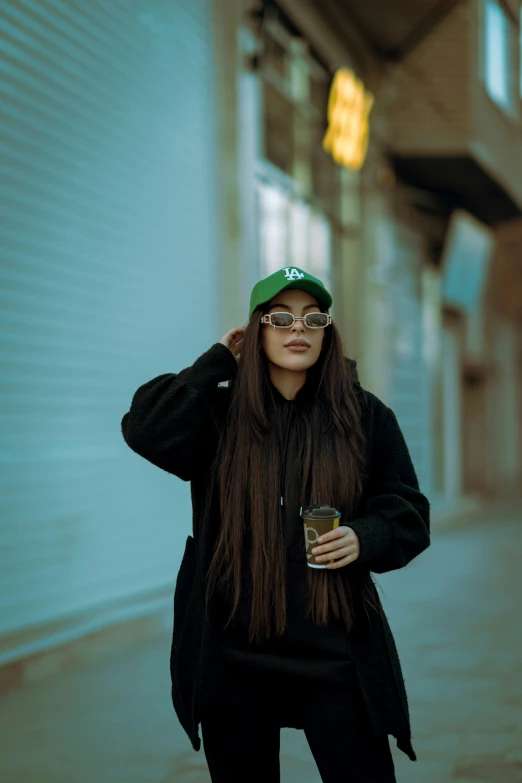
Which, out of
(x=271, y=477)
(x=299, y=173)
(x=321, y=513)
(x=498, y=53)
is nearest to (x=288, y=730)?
(x=271, y=477)

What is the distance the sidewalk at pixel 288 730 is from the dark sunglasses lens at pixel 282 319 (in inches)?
80.5

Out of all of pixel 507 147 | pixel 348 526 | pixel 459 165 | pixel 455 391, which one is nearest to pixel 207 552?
pixel 348 526

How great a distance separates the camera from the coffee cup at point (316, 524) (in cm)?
213

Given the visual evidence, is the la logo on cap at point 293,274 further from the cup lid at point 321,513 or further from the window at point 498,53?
the window at point 498,53

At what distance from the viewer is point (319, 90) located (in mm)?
11203

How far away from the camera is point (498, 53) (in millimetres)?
14594

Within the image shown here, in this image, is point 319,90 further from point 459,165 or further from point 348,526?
point 348,526

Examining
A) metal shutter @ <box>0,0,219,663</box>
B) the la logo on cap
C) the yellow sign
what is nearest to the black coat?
the la logo on cap

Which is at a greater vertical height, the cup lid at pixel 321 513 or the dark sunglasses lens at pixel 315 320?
the dark sunglasses lens at pixel 315 320

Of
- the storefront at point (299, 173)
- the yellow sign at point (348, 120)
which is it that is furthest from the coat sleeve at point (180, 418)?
the yellow sign at point (348, 120)

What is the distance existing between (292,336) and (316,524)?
0.50 meters

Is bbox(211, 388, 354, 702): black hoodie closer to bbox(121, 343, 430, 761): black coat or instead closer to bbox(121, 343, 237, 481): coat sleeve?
bbox(121, 343, 430, 761): black coat

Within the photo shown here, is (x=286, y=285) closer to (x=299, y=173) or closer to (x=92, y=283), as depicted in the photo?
(x=92, y=283)

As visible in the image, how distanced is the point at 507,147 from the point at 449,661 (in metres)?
10.8
